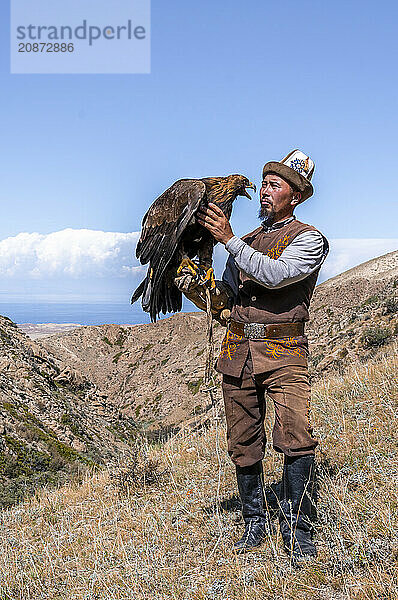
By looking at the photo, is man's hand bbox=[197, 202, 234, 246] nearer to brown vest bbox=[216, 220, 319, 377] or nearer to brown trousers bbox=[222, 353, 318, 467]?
brown vest bbox=[216, 220, 319, 377]

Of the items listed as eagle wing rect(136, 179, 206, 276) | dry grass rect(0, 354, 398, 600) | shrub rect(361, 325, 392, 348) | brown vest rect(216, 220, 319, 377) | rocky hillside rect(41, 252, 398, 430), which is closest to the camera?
dry grass rect(0, 354, 398, 600)

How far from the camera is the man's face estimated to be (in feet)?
11.4

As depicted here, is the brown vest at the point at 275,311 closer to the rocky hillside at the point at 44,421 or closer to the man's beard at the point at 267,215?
the man's beard at the point at 267,215

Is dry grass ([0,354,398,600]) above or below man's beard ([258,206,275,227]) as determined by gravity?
below

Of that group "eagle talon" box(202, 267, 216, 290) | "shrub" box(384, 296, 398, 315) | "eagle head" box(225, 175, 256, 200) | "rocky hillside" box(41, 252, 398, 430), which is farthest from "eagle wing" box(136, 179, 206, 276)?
"shrub" box(384, 296, 398, 315)

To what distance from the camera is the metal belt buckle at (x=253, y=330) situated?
3391mm

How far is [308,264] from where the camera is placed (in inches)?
126

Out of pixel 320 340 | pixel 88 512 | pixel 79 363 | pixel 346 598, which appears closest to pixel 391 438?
pixel 346 598

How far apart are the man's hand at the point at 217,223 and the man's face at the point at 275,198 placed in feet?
0.91

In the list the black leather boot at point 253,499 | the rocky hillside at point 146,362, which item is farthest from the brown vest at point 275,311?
the rocky hillside at point 146,362

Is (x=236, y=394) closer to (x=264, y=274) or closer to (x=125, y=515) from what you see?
(x=264, y=274)

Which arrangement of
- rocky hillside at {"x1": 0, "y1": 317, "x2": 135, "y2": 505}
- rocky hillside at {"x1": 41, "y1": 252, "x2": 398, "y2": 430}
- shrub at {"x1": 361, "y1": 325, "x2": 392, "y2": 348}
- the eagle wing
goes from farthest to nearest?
rocky hillside at {"x1": 41, "y1": 252, "x2": 398, "y2": 430}
shrub at {"x1": 361, "y1": 325, "x2": 392, "y2": 348}
rocky hillside at {"x1": 0, "y1": 317, "x2": 135, "y2": 505}
the eagle wing

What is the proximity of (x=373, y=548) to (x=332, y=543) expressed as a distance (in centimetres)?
27

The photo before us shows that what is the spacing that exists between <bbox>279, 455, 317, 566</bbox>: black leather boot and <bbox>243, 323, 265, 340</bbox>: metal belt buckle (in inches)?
31.0
